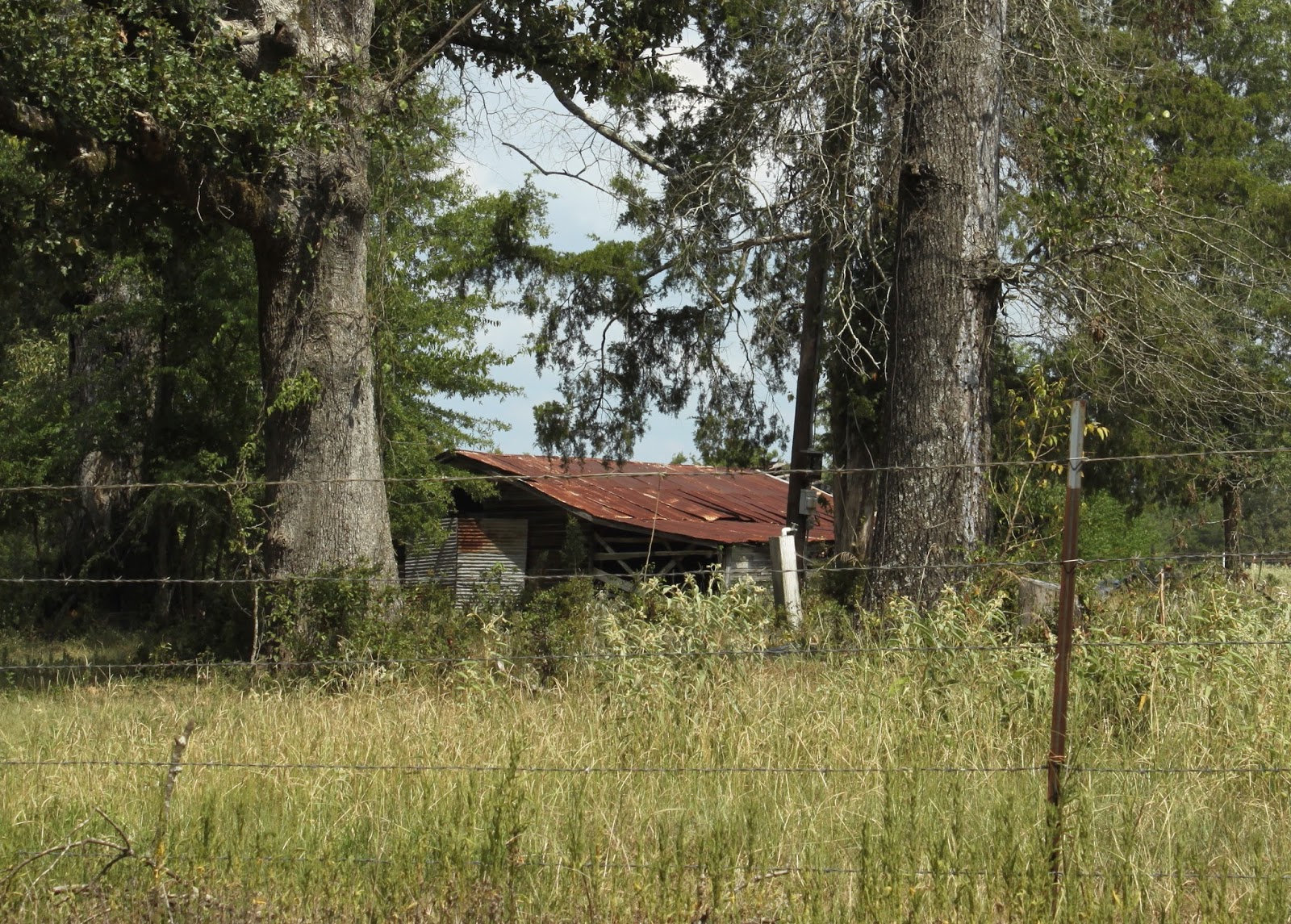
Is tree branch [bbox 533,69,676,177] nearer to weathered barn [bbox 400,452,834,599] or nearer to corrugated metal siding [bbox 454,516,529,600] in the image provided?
weathered barn [bbox 400,452,834,599]

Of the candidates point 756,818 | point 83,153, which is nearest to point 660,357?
point 83,153

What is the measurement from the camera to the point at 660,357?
63.6 feet

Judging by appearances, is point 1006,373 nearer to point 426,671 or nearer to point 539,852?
point 426,671

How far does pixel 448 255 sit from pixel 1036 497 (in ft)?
47.2

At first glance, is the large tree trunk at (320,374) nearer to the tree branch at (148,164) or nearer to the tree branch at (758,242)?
the tree branch at (148,164)

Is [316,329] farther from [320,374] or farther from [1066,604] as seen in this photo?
[1066,604]

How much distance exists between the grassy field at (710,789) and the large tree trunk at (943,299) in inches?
92.6

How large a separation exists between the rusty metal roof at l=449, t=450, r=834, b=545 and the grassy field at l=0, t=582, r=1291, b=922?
1457 centimetres

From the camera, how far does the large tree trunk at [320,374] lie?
1202 cm

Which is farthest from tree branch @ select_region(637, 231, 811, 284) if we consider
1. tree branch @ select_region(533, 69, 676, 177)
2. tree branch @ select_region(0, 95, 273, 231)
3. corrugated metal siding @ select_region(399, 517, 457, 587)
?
corrugated metal siding @ select_region(399, 517, 457, 587)

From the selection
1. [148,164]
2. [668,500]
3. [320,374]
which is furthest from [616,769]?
[668,500]

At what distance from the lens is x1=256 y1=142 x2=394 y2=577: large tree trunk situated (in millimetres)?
12023

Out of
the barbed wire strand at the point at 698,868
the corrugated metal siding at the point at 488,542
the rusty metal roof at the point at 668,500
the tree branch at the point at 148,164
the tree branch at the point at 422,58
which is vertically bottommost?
the barbed wire strand at the point at 698,868

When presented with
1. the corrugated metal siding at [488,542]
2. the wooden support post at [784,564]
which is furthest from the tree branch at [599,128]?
the corrugated metal siding at [488,542]
